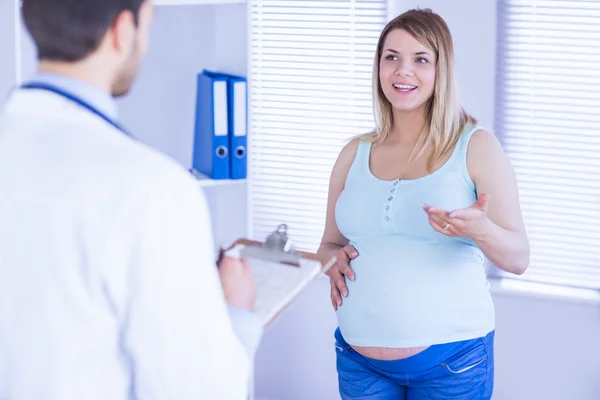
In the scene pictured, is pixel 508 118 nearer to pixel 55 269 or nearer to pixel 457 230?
pixel 457 230

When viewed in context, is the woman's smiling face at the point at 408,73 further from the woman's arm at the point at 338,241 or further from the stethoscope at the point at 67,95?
the stethoscope at the point at 67,95

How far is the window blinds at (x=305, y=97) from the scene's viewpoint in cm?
321

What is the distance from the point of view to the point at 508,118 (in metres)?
3.04

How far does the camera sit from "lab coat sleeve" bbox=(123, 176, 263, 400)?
109 centimetres

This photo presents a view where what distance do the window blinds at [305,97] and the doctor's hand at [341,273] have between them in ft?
3.25

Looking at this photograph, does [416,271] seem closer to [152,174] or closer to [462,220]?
[462,220]

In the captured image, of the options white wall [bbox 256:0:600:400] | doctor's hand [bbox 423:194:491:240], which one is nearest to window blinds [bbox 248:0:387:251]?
white wall [bbox 256:0:600:400]

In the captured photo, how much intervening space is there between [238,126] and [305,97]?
58 centimetres

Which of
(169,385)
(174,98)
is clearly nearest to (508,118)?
(174,98)

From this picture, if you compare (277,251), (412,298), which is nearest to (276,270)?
(277,251)

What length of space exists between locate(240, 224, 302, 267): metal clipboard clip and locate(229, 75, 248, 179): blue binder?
4.19 feet

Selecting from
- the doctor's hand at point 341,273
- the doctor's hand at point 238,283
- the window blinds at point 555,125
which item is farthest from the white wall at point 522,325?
the doctor's hand at point 238,283

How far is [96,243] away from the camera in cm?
108

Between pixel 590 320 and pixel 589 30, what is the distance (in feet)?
3.24
